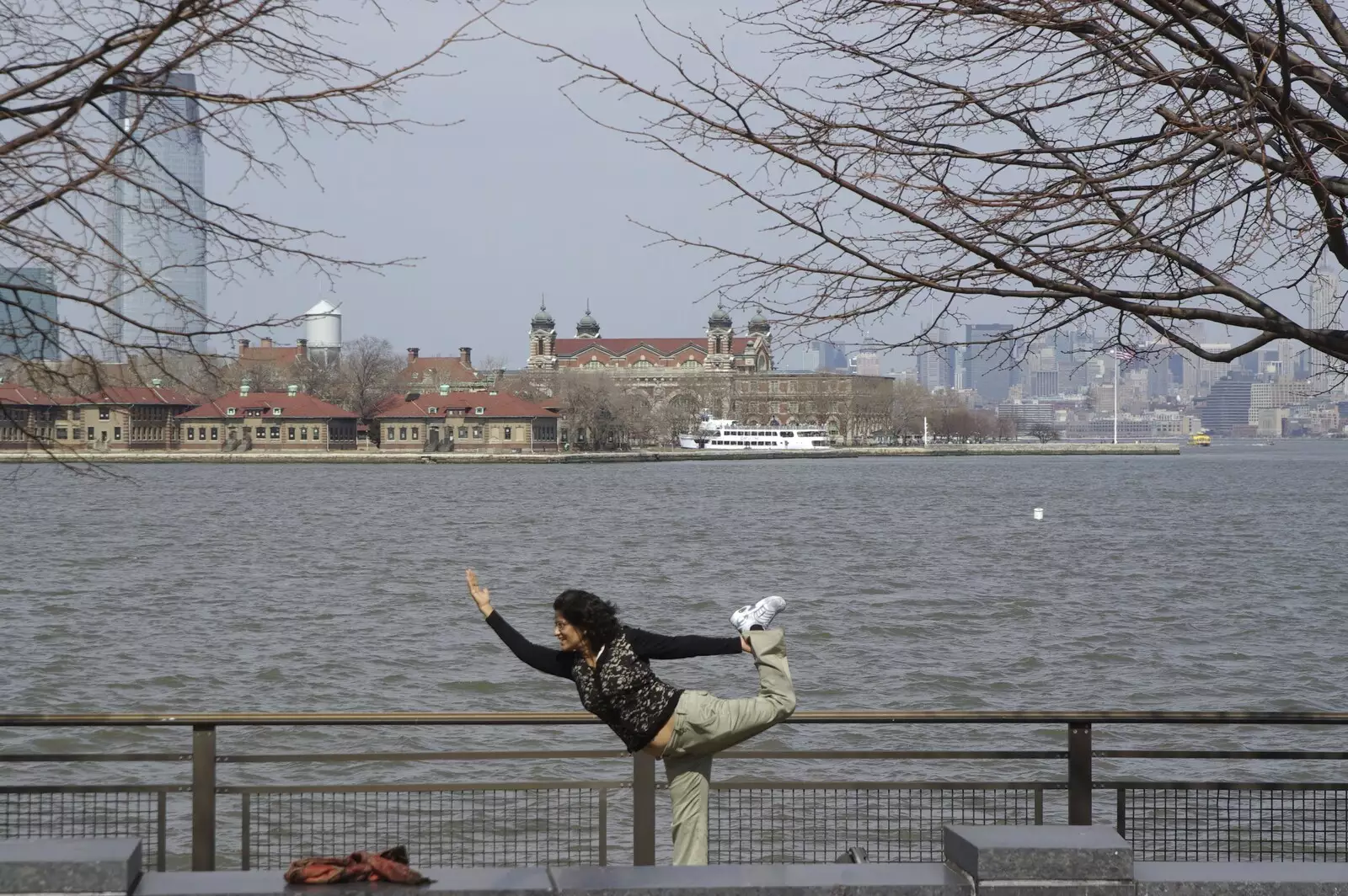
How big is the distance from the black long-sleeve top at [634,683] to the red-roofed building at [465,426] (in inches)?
5739

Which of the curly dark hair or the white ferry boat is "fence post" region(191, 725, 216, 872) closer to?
the curly dark hair

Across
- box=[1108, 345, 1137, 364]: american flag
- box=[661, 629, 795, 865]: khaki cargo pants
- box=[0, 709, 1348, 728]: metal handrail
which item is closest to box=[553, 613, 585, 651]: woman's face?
box=[661, 629, 795, 865]: khaki cargo pants

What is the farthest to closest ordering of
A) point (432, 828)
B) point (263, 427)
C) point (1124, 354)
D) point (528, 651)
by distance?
point (263, 427) → point (432, 828) → point (1124, 354) → point (528, 651)

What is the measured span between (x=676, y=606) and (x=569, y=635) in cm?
3049

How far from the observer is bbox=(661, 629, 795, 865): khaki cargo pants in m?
6.43

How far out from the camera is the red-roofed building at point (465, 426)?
15162cm

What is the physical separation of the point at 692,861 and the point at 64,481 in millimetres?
126233

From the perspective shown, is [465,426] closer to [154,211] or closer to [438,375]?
[438,375]

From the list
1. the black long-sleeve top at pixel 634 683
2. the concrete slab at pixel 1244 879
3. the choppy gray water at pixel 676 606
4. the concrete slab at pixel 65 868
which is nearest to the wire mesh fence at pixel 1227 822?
the concrete slab at pixel 1244 879

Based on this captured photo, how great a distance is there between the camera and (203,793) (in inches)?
294

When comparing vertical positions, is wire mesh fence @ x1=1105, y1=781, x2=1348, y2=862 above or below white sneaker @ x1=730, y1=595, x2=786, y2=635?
below

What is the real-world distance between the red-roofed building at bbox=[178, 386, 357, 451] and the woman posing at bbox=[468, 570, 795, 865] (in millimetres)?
147424

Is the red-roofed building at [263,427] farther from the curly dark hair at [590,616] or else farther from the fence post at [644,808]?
the curly dark hair at [590,616]

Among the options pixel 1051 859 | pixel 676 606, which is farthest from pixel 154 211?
pixel 676 606
